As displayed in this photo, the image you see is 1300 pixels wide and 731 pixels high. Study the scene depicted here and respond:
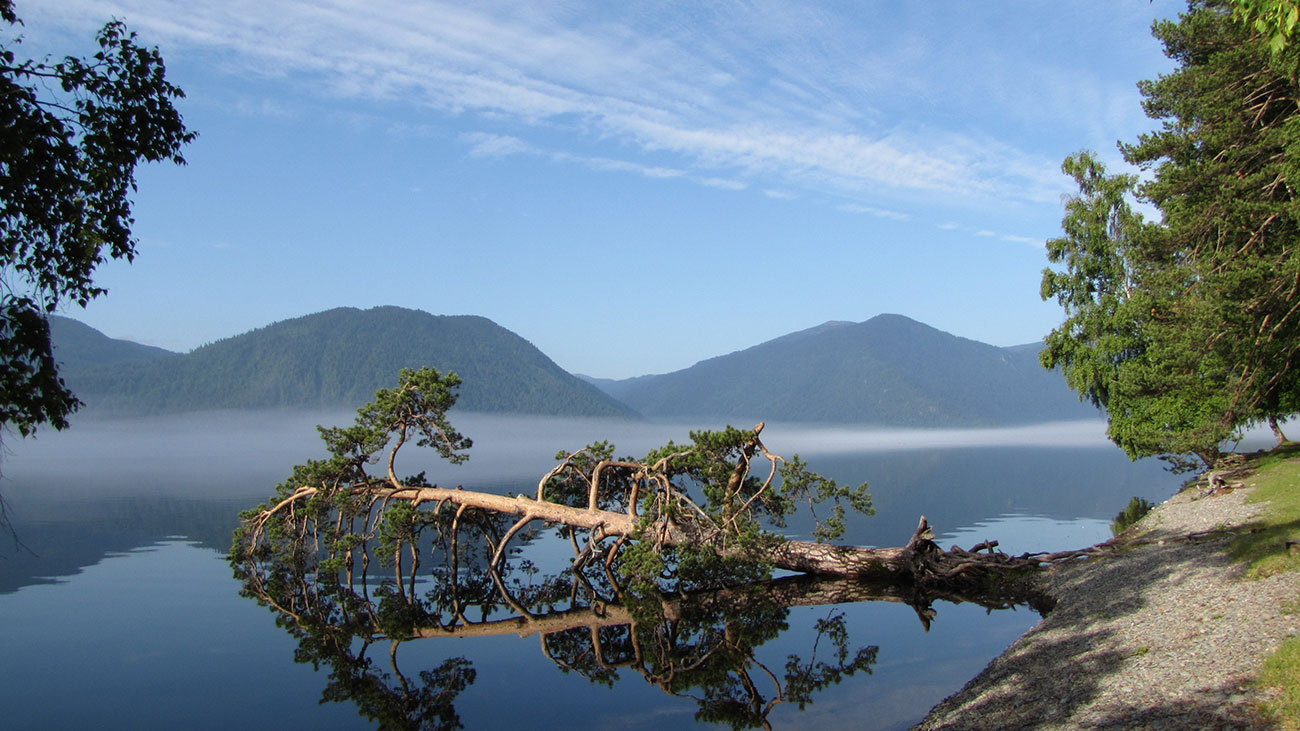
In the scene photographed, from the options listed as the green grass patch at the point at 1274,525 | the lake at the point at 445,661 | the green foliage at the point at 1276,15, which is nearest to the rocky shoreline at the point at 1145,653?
the green grass patch at the point at 1274,525

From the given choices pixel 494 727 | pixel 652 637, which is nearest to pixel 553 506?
pixel 652 637

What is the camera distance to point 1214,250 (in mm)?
23000

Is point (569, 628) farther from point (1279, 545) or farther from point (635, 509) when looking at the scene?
point (1279, 545)

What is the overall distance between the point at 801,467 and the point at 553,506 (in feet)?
19.2

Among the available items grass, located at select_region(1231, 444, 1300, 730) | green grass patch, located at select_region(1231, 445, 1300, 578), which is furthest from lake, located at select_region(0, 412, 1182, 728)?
grass, located at select_region(1231, 444, 1300, 730)

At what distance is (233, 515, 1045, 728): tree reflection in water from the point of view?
12750 millimetres

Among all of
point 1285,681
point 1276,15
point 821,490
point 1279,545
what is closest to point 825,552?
point 821,490

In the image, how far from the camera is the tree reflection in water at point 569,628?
1275cm

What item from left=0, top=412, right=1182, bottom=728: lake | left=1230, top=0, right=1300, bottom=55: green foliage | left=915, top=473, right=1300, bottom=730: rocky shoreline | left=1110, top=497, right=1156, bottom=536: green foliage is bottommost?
left=0, top=412, right=1182, bottom=728: lake

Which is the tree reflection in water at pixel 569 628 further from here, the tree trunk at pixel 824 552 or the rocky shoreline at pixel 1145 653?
the rocky shoreline at pixel 1145 653

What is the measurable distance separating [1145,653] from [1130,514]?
26516 millimetres

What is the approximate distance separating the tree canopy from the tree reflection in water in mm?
8507

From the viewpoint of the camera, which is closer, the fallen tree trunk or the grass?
the grass

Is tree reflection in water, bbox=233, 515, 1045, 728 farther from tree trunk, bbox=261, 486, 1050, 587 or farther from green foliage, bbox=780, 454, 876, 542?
green foliage, bbox=780, 454, 876, 542
